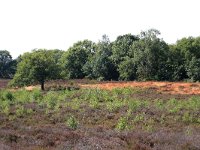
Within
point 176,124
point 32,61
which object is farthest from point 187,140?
point 32,61

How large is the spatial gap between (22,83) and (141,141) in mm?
42352

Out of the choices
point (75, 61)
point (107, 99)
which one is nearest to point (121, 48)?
point (75, 61)

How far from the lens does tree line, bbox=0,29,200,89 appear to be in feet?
170

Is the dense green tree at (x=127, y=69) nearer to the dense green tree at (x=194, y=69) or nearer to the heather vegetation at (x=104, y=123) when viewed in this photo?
the dense green tree at (x=194, y=69)

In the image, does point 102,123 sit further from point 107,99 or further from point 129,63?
point 129,63

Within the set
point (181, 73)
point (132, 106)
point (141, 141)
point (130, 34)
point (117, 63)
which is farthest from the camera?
point (130, 34)

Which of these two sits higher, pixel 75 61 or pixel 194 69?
pixel 75 61

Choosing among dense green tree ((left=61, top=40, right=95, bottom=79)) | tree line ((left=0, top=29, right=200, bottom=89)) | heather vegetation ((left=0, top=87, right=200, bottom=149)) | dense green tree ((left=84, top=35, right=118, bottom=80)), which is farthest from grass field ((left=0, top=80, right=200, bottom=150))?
dense green tree ((left=61, top=40, right=95, bottom=79))

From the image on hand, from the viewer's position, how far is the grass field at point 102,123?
12094 millimetres

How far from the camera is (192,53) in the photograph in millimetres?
67250

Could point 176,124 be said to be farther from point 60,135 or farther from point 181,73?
point 181,73

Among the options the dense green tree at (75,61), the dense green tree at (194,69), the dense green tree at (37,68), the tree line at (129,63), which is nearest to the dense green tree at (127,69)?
the tree line at (129,63)

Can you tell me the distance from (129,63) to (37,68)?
2035 centimetres

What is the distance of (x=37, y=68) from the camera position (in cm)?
5034
